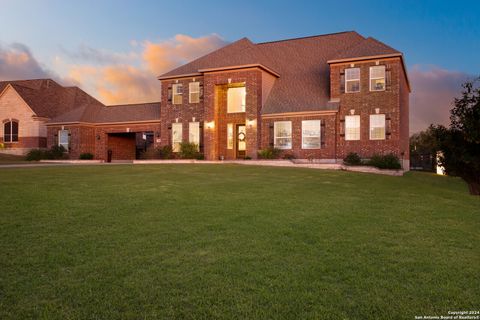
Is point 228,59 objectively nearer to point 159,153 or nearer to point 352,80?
point 159,153

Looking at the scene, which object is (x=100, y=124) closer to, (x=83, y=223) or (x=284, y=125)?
(x=284, y=125)

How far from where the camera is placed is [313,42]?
3209 cm

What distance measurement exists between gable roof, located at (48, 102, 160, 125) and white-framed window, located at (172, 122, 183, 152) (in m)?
2.85

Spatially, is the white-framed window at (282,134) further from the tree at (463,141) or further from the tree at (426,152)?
the tree at (463,141)

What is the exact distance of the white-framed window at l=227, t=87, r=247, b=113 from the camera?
92.9 feet

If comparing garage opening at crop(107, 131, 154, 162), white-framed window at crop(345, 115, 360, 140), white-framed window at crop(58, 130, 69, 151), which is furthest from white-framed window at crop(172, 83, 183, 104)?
white-framed window at crop(345, 115, 360, 140)

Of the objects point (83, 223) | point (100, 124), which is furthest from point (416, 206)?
point (100, 124)

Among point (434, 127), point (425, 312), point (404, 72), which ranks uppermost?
point (404, 72)

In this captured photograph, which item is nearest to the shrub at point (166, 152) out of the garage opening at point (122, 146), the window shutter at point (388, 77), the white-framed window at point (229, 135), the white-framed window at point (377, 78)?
the white-framed window at point (229, 135)

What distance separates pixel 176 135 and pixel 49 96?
64.4 feet

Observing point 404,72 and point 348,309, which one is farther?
point 404,72

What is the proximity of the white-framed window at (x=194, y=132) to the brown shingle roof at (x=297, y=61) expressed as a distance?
3857mm

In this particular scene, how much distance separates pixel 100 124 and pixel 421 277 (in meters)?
33.3

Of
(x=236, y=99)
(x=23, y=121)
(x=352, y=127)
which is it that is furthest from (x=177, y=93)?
(x=23, y=121)
